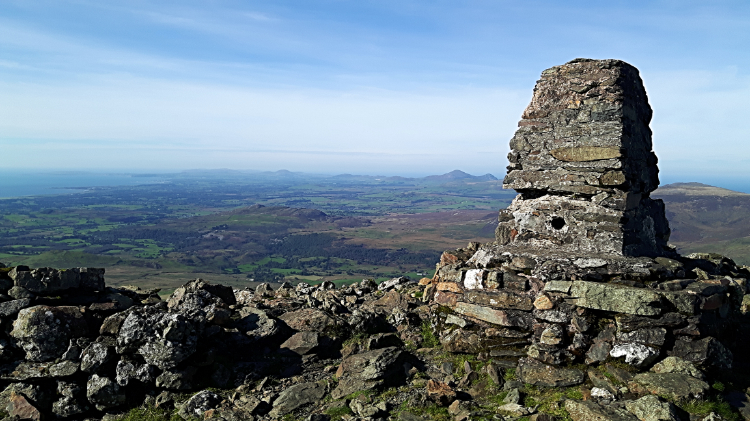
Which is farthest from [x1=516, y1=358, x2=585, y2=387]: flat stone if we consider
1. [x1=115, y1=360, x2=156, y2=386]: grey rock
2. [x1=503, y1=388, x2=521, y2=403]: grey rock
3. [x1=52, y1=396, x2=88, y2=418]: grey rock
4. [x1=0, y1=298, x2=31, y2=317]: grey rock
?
[x1=0, y1=298, x2=31, y2=317]: grey rock

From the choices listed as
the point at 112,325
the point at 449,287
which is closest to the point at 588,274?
the point at 449,287

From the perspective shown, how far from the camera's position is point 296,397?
27.7ft

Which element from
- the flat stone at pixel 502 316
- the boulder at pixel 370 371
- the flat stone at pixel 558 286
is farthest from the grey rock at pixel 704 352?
the boulder at pixel 370 371

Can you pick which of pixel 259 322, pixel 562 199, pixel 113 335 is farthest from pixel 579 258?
pixel 113 335

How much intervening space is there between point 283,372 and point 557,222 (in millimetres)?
6998

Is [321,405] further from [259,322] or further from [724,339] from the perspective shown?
[724,339]

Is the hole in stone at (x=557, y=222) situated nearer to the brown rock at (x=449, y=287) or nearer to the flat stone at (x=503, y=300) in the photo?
the flat stone at (x=503, y=300)

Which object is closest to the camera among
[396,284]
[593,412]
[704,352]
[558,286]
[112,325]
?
[593,412]

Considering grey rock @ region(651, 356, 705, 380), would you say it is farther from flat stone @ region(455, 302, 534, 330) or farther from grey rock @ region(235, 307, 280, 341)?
grey rock @ region(235, 307, 280, 341)

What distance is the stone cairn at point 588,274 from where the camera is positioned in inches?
310

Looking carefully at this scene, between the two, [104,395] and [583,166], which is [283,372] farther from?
[583,166]

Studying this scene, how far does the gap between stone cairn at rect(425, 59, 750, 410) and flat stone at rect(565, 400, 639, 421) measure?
754 millimetres

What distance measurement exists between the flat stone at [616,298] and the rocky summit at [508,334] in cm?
2

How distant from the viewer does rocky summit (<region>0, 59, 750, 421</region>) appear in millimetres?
7699
